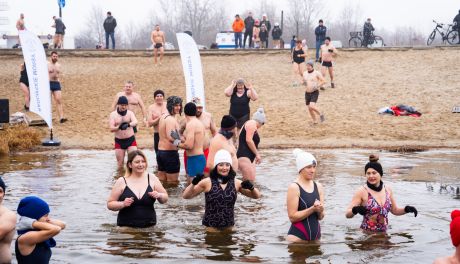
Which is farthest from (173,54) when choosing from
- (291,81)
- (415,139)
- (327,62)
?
(415,139)

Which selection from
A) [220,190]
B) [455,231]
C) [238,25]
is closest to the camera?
[455,231]

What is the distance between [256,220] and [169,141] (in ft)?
8.65

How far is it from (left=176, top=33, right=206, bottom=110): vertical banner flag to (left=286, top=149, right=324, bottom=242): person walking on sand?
9802 millimetres

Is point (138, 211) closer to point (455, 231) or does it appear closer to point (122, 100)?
point (455, 231)

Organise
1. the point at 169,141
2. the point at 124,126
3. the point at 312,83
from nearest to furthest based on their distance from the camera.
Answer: the point at 169,141
the point at 124,126
the point at 312,83

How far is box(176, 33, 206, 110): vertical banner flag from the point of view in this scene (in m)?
17.7

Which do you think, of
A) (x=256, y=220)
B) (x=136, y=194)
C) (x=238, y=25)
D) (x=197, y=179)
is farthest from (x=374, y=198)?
(x=238, y=25)

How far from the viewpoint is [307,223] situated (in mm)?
8023

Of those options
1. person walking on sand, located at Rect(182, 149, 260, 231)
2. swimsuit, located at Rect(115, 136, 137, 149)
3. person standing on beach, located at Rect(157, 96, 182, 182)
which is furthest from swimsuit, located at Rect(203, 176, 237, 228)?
swimsuit, located at Rect(115, 136, 137, 149)

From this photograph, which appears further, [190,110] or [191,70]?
[191,70]

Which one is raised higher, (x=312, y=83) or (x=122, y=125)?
(x=312, y=83)

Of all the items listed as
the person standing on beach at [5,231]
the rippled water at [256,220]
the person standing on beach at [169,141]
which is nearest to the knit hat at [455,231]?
the rippled water at [256,220]

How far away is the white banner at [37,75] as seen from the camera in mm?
17875

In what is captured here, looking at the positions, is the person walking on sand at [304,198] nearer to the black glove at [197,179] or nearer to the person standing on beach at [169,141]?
the black glove at [197,179]
